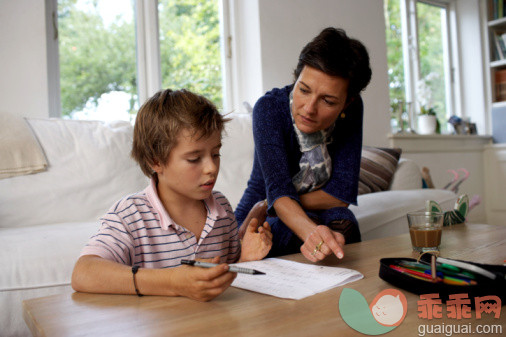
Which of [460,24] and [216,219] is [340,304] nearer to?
[216,219]

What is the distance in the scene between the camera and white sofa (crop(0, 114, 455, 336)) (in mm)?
1276

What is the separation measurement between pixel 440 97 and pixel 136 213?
427 cm

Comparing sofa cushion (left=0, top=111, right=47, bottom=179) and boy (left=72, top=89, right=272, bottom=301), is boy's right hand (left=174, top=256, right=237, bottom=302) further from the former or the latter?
sofa cushion (left=0, top=111, right=47, bottom=179)

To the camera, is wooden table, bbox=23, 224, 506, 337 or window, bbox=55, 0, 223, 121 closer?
wooden table, bbox=23, 224, 506, 337

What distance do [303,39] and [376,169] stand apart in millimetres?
1136

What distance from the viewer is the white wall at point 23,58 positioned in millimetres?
2238

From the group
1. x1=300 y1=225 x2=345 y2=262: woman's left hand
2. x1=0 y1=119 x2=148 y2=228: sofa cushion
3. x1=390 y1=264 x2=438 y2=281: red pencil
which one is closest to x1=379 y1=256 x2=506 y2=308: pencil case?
x1=390 y1=264 x2=438 y2=281: red pencil

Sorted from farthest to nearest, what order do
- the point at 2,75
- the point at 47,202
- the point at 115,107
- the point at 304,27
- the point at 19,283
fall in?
the point at 304,27 → the point at 115,107 → the point at 2,75 → the point at 47,202 → the point at 19,283

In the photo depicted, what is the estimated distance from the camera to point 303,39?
3.18 meters

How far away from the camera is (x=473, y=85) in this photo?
4.49 metres

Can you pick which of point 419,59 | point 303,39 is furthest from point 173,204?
point 419,59

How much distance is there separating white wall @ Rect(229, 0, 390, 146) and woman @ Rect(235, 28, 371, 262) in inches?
58.8

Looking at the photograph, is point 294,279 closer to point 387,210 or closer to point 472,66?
point 387,210

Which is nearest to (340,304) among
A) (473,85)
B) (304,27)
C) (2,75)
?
(2,75)
